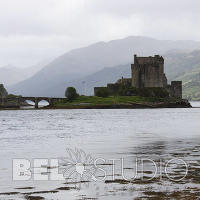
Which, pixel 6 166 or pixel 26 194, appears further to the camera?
pixel 6 166

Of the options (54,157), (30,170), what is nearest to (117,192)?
(30,170)

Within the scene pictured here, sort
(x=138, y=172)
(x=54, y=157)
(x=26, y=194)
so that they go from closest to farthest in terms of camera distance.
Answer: (x=26, y=194), (x=138, y=172), (x=54, y=157)

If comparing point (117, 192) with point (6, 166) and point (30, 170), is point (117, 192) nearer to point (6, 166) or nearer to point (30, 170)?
point (30, 170)

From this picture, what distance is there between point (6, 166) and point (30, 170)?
3098 millimetres

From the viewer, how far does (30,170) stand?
26688 millimetres

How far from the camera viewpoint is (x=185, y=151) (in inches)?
1464

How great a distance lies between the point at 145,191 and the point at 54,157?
14581 mm

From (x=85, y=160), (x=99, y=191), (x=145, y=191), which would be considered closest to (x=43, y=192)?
(x=99, y=191)

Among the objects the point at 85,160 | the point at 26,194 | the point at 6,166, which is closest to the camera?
the point at 26,194

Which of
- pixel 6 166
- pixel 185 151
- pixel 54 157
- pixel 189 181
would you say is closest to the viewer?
pixel 189 181

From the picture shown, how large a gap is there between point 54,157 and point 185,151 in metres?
9.90

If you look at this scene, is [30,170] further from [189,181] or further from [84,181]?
[189,181]

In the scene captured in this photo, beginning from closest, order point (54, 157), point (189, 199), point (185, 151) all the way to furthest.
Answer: point (189, 199) < point (54, 157) < point (185, 151)

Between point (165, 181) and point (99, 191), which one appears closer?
point (99, 191)
